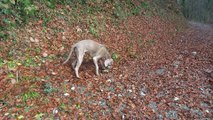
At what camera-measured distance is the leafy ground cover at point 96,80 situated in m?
5.00

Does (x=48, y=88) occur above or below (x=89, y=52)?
below

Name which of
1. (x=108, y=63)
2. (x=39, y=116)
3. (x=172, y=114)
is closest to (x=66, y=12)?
(x=108, y=63)

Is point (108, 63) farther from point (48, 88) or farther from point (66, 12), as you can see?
point (66, 12)

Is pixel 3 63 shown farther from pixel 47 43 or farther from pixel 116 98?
pixel 116 98

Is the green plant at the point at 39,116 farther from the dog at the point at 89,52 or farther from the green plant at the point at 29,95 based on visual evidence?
the dog at the point at 89,52

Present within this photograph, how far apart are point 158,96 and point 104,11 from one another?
22.6ft

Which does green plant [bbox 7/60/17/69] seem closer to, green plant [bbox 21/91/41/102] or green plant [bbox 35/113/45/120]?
green plant [bbox 21/91/41/102]

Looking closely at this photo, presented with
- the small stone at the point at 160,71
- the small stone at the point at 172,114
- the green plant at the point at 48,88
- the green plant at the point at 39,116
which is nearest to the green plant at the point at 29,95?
the green plant at the point at 48,88

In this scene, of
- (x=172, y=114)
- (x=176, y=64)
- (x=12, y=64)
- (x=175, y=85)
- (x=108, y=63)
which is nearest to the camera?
(x=172, y=114)

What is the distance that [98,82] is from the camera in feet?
21.0

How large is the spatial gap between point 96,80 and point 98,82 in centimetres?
13

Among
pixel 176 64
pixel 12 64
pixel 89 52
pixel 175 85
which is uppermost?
pixel 89 52

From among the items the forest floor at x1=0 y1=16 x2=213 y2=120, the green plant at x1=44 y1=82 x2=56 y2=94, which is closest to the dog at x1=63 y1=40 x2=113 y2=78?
the forest floor at x1=0 y1=16 x2=213 y2=120

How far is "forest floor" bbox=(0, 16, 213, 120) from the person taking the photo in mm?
4984
